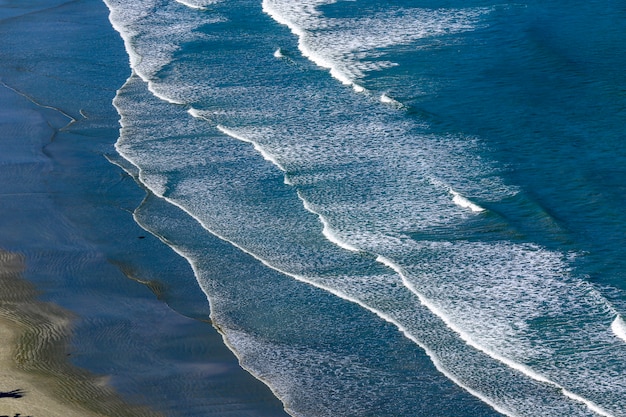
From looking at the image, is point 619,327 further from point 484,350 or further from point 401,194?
point 401,194

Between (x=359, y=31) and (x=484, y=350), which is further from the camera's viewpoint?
(x=359, y=31)

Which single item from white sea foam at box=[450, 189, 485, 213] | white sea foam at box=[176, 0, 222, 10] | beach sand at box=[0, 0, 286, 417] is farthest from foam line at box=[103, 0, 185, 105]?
white sea foam at box=[450, 189, 485, 213]

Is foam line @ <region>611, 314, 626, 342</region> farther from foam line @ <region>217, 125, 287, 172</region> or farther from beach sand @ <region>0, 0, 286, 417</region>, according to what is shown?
foam line @ <region>217, 125, 287, 172</region>

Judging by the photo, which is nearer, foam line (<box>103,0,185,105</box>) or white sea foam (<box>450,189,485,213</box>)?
white sea foam (<box>450,189,485,213</box>)

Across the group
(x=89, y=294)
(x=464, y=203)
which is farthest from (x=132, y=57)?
(x=89, y=294)

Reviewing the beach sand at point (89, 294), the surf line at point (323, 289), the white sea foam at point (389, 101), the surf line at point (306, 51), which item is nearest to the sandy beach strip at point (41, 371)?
the beach sand at point (89, 294)

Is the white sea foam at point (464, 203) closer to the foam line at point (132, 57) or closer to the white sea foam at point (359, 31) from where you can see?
the white sea foam at point (359, 31)
